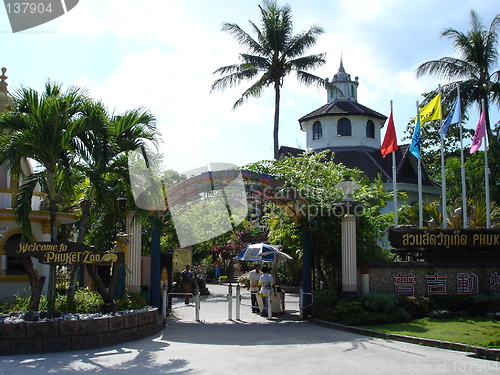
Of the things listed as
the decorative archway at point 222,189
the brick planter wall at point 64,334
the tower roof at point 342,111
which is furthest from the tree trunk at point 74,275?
the tower roof at point 342,111

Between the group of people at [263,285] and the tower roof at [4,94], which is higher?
the tower roof at [4,94]

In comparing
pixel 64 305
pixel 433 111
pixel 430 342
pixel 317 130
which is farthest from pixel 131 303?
pixel 317 130

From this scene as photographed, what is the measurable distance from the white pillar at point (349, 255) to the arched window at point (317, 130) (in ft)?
78.0

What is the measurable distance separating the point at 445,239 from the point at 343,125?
22981 mm

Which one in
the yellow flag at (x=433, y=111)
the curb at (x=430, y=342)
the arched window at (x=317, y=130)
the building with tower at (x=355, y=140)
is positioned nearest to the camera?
the curb at (x=430, y=342)

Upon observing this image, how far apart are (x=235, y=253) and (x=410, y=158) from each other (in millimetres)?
13761

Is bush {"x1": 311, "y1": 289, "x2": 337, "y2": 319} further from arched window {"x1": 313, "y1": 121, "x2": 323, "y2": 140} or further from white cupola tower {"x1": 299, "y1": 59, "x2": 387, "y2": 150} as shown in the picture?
arched window {"x1": 313, "y1": 121, "x2": 323, "y2": 140}

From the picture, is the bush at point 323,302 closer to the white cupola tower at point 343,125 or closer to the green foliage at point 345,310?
the green foliage at point 345,310

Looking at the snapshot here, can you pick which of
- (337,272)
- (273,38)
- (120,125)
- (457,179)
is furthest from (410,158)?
(120,125)

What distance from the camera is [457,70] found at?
99.2 ft

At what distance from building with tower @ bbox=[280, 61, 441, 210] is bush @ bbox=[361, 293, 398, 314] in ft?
66.5

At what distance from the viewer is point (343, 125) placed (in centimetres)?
3984

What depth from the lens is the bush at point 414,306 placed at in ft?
52.1

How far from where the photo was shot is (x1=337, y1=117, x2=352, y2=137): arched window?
39656 millimetres
